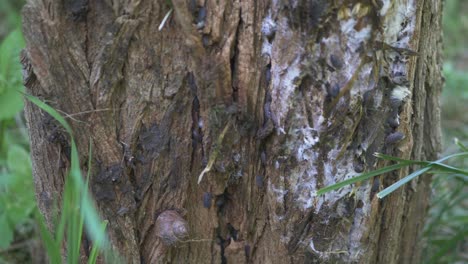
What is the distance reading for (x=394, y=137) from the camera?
1166 millimetres

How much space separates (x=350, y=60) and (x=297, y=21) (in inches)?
5.3

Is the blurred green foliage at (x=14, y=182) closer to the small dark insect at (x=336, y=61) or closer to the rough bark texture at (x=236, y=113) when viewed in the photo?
the rough bark texture at (x=236, y=113)

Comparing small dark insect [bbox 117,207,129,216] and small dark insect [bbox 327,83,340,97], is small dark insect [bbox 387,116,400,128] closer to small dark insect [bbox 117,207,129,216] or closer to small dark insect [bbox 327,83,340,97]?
small dark insect [bbox 327,83,340,97]

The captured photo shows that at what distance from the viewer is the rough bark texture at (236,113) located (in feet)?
3.51

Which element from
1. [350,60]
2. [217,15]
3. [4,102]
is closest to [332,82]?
[350,60]

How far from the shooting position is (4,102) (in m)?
1.74

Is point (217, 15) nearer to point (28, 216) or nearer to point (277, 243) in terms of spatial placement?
point (277, 243)

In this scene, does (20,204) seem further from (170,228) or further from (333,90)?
(333,90)

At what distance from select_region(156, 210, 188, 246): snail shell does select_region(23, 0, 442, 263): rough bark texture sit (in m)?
0.02

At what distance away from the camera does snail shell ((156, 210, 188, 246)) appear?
1.21 m

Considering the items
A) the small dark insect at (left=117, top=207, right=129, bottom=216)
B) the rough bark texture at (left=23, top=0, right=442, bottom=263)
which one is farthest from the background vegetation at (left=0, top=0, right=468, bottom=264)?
the small dark insect at (left=117, top=207, right=129, bottom=216)

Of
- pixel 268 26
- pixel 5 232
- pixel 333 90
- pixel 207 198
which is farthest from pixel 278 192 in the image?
pixel 5 232

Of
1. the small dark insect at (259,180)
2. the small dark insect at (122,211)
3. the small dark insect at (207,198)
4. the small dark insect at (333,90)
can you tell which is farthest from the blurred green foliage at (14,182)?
the small dark insect at (333,90)

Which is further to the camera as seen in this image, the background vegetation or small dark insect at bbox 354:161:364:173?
the background vegetation
